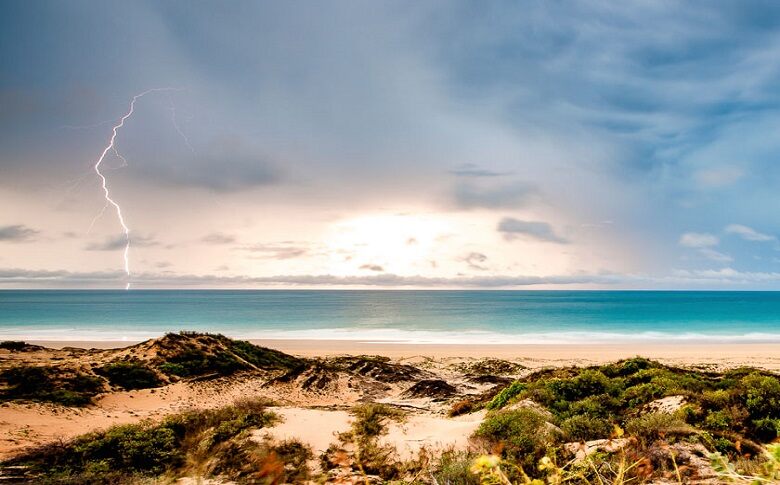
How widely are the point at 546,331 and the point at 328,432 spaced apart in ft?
168

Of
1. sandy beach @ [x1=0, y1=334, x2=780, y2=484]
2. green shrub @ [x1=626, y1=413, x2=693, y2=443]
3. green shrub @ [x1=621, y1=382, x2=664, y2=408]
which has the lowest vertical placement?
sandy beach @ [x1=0, y1=334, x2=780, y2=484]

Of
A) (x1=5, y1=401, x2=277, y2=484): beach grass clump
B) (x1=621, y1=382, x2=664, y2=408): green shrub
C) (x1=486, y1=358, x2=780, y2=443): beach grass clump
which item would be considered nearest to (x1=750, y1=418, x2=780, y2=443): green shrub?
(x1=486, y1=358, x2=780, y2=443): beach grass clump

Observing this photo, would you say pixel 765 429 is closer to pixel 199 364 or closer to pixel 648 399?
pixel 648 399

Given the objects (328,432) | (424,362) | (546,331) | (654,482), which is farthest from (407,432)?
(546,331)

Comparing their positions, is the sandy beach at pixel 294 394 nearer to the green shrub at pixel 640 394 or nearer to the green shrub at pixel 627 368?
the green shrub at pixel 640 394

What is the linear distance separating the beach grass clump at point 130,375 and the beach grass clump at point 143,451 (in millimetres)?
7177

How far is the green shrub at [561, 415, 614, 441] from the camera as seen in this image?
26.7ft

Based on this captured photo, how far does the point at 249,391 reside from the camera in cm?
1745

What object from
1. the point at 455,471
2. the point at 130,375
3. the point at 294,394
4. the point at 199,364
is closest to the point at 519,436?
the point at 455,471

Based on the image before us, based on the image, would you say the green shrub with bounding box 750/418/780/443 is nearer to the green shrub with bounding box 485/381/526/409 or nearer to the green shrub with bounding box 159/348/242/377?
the green shrub with bounding box 485/381/526/409

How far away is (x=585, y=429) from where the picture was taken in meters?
8.38

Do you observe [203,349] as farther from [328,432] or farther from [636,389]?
[636,389]

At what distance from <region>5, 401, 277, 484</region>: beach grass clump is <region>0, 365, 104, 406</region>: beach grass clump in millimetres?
5851

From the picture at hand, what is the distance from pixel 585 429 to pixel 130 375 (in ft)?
53.3
